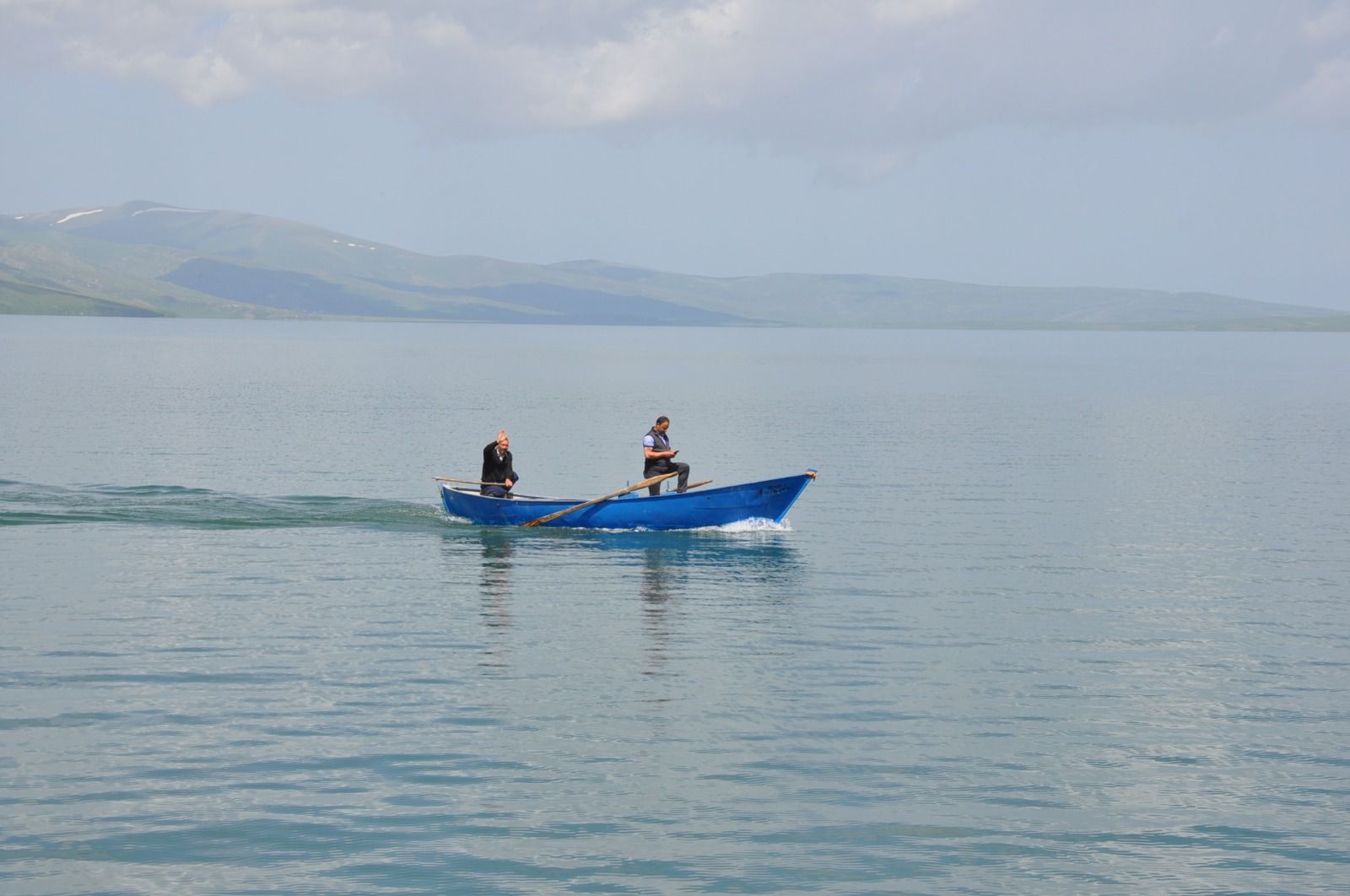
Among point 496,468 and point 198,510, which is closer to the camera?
point 496,468

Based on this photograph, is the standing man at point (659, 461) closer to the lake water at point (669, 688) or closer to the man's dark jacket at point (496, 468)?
the lake water at point (669, 688)

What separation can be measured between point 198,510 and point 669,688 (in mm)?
24139

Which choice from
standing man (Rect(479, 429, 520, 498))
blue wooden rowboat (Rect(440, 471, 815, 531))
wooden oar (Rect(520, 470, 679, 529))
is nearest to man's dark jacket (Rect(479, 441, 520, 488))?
standing man (Rect(479, 429, 520, 498))

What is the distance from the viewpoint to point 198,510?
44125 mm

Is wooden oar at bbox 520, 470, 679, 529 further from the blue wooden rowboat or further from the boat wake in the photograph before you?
the boat wake

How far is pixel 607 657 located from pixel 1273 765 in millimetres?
11265

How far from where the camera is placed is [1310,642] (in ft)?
95.8

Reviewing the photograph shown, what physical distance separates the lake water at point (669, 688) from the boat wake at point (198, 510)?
0.73 ft

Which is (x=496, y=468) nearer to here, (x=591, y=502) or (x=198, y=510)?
(x=591, y=502)

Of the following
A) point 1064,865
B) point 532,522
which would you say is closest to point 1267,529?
point 532,522

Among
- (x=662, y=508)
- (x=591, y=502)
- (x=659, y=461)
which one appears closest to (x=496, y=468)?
(x=591, y=502)

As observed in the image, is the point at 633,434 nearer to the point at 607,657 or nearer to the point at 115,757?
the point at 607,657

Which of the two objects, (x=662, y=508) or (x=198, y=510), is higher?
(x=662, y=508)

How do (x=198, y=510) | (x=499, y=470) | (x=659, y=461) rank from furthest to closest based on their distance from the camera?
(x=198, y=510), (x=499, y=470), (x=659, y=461)
